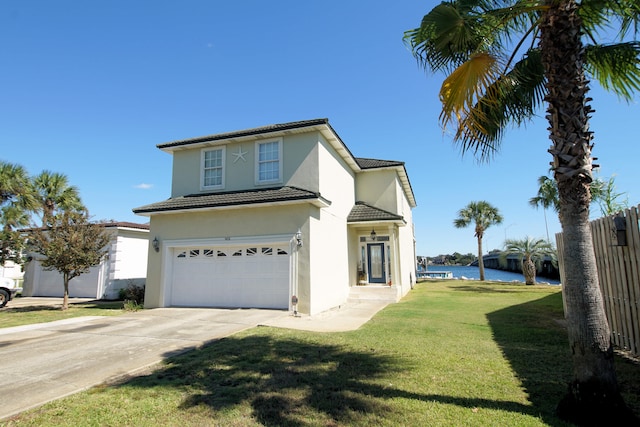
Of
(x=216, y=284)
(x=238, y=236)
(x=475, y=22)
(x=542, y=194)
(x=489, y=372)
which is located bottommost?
(x=489, y=372)

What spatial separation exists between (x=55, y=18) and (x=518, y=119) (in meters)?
14.1

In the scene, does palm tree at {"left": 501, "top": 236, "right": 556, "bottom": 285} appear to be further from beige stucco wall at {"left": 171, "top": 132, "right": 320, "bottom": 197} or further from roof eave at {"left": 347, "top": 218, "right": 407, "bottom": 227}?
beige stucco wall at {"left": 171, "top": 132, "right": 320, "bottom": 197}

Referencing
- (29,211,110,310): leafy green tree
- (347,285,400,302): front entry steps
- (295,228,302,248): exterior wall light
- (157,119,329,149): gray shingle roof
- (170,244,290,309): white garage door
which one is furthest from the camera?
(347,285,400,302): front entry steps

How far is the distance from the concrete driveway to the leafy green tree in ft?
11.6

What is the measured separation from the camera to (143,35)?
12.4m

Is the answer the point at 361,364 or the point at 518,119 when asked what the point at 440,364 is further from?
the point at 518,119

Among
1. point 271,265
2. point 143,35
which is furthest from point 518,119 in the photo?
point 143,35

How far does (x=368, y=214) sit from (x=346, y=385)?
1315 cm

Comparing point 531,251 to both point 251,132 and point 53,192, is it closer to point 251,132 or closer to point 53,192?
point 251,132

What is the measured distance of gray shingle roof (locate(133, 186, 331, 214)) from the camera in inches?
488

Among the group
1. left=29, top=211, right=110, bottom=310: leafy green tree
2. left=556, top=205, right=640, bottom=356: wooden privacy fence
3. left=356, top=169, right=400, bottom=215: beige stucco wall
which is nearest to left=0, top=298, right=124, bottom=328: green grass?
A: left=29, top=211, right=110, bottom=310: leafy green tree

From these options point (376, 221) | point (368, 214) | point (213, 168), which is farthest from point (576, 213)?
point (213, 168)

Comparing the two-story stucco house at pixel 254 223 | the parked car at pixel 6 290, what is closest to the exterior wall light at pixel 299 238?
the two-story stucco house at pixel 254 223

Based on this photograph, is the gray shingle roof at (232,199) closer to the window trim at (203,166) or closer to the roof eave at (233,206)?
the roof eave at (233,206)
